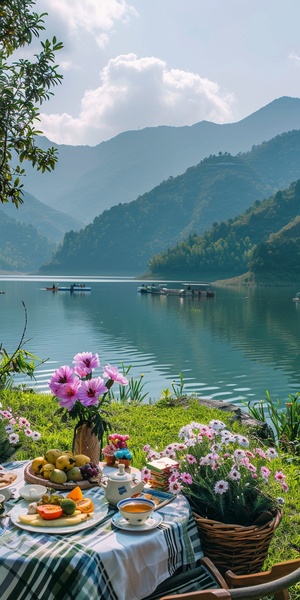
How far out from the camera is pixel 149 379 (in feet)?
68.9

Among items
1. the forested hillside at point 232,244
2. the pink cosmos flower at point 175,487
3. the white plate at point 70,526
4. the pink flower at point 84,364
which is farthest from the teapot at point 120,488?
the forested hillside at point 232,244

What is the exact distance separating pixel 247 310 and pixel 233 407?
44113mm

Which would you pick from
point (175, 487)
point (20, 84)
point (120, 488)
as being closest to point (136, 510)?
point (120, 488)

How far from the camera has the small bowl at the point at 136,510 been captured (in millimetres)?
3262

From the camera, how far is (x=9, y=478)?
402 centimetres

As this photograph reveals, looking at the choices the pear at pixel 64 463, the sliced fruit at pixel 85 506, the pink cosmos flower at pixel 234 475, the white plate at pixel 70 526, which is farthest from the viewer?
the pink cosmos flower at pixel 234 475

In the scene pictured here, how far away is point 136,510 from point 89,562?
0.51 metres

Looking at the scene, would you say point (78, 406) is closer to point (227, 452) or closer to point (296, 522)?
point (227, 452)

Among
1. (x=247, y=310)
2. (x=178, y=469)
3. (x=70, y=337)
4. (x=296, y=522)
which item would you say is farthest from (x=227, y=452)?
(x=247, y=310)

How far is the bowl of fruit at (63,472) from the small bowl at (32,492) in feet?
0.51

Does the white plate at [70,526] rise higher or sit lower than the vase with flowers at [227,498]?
higher

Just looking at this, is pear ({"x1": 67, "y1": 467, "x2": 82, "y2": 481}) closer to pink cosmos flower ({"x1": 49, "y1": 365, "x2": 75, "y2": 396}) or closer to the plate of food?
the plate of food

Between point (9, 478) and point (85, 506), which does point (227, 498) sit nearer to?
point (85, 506)

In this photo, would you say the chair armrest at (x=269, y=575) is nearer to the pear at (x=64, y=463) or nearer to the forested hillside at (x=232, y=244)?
the pear at (x=64, y=463)
